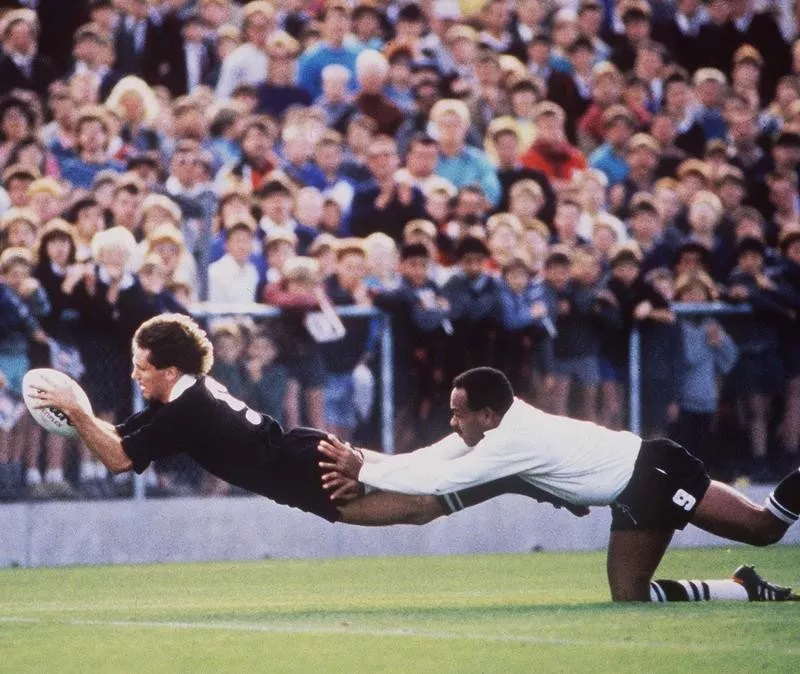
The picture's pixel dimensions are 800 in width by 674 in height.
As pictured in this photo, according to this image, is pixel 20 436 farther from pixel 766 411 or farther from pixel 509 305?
pixel 766 411

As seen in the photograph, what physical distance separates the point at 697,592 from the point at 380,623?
1.93m

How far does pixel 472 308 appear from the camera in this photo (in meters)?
16.2

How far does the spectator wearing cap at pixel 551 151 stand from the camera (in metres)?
19.9

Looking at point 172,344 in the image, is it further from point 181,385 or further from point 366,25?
point 366,25

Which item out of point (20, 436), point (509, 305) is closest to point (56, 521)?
point (20, 436)

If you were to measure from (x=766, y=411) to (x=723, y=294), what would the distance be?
110cm

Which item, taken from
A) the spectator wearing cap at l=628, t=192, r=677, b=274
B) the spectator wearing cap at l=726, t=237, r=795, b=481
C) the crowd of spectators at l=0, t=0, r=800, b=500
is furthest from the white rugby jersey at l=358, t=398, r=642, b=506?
the spectator wearing cap at l=628, t=192, r=677, b=274

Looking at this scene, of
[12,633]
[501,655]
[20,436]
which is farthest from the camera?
[20,436]

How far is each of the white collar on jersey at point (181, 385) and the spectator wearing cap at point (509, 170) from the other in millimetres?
8532

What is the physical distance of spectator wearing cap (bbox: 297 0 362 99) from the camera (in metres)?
20.2

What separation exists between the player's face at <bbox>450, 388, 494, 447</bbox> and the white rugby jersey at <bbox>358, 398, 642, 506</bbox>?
0.10m

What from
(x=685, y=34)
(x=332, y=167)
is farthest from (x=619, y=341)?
(x=685, y=34)

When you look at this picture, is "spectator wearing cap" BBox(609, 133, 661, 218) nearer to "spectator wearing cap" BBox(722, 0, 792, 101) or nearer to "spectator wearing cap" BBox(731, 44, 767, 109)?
"spectator wearing cap" BBox(731, 44, 767, 109)

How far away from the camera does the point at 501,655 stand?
852 cm
